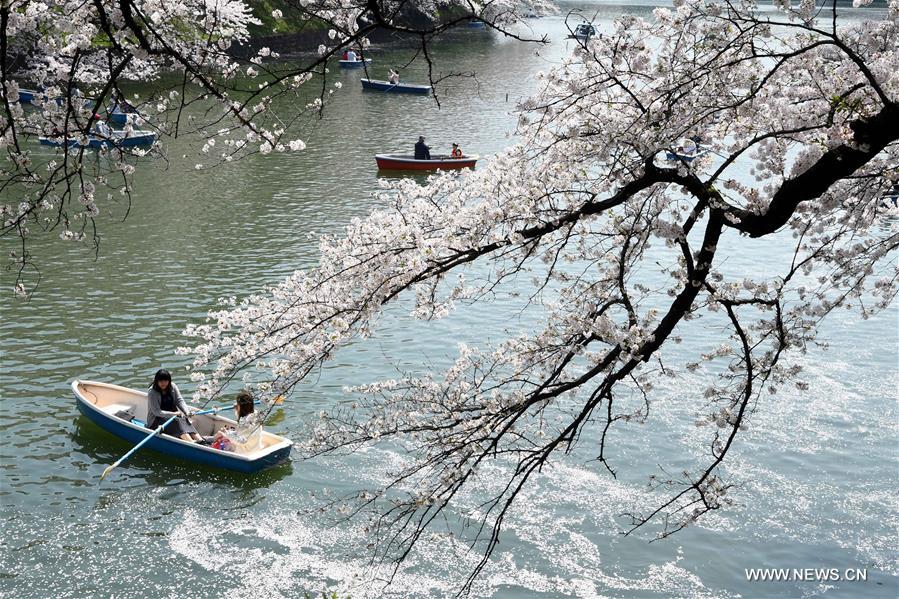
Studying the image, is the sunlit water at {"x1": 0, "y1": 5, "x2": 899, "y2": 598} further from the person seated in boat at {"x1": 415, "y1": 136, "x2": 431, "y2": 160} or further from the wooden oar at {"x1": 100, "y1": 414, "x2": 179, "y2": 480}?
the person seated in boat at {"x1": 415, "y1": 136, "x2": 431, "y2": 160}

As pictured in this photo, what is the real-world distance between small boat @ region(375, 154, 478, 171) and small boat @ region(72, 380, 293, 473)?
14303 millimetres

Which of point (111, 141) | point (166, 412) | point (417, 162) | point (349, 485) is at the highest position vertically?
point (417, 162)

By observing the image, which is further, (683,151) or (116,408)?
(116,408)

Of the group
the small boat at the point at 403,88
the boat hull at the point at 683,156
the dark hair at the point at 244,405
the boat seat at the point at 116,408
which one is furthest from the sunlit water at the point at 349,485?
the small boat at the point at 403,88

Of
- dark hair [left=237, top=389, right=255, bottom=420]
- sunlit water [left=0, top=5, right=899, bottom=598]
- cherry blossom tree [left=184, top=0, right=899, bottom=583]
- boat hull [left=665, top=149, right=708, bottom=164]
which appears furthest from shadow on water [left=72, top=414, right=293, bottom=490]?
boat hull [left=665, top=149, right=708, bottom=164]

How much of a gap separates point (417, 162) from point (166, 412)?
1544cm

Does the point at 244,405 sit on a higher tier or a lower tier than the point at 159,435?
higher

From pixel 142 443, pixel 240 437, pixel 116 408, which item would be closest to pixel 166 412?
pixel 142 443

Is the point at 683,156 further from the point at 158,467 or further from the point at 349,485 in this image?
the point at 158,467

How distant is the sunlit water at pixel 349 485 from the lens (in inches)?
384

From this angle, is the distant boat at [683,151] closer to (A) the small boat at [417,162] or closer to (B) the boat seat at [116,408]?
(B) the boat seat at [116,408]

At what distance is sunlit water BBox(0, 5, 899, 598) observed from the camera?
→ 977cm

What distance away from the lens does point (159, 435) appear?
461 inches

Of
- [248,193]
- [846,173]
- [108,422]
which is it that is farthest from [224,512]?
[248,193]
